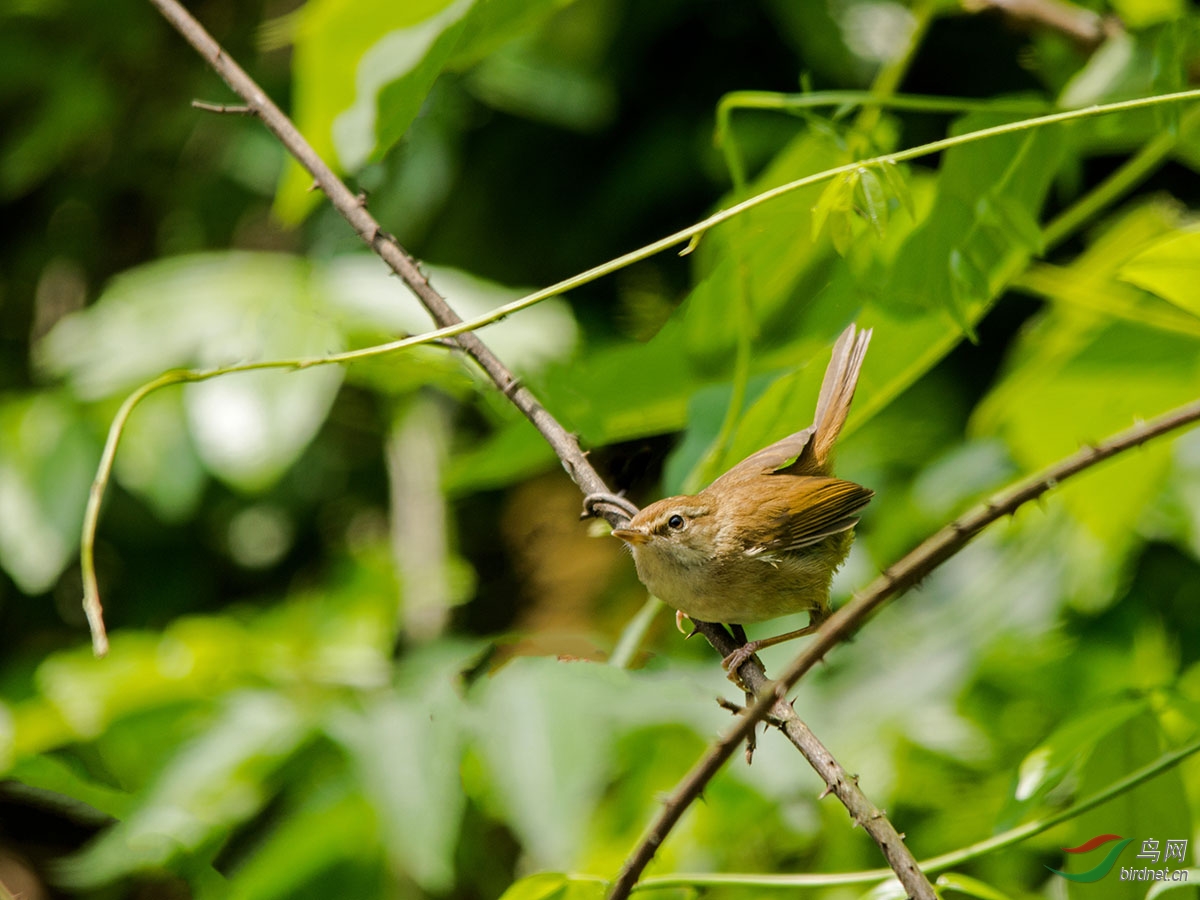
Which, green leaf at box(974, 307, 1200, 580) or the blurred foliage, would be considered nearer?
the blurred foliage

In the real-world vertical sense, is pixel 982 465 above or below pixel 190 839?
above

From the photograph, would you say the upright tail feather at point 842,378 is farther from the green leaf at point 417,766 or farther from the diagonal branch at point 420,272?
the green leaf at point 417,766

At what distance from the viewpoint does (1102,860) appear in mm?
1305

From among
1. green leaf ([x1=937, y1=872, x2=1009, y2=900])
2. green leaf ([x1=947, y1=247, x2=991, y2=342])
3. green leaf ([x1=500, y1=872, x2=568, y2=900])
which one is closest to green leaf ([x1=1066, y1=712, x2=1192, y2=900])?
green leaf ([x1=937, y1=872, x2=1009, y2=900])

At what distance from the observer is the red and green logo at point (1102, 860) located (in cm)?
130

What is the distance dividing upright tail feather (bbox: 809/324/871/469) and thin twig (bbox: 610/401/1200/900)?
1.91 feet

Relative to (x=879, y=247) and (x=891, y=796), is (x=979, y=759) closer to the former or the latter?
(x=891, y=796)

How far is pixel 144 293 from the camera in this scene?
281cm

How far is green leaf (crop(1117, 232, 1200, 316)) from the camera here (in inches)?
49.4

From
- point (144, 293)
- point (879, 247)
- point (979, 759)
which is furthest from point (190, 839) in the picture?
point (144, 293)

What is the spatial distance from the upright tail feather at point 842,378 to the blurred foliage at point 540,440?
5 cm

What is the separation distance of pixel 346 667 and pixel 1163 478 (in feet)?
5.89

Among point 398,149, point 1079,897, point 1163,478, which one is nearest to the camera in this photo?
point 1079,897

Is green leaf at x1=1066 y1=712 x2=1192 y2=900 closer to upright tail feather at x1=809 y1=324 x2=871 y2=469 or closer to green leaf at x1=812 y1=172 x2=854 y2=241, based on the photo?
upright tail feather at x1=809 y1=324 x2=871 y2=469
